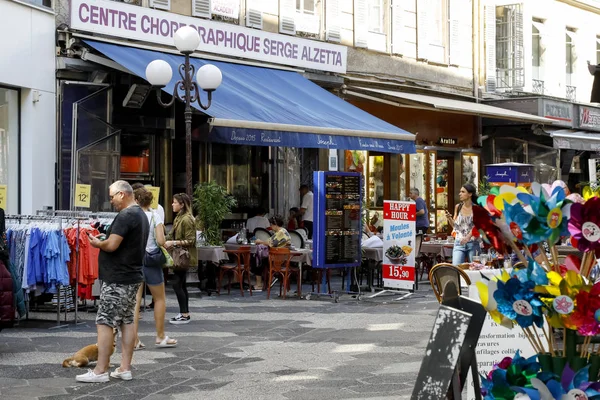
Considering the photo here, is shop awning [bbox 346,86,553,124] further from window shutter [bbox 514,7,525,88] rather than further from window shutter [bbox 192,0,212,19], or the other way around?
window shutter [bbox 514,7,525,88]

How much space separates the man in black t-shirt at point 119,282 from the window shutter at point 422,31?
60.0 ft

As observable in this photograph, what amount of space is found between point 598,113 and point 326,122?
1573 centimetres

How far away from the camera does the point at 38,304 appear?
48.1 ft

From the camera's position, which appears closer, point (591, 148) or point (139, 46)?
point (139, 46)

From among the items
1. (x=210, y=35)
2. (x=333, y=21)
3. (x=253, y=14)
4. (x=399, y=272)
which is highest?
(x=333, y=21)

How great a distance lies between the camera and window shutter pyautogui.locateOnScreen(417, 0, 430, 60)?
2670cm

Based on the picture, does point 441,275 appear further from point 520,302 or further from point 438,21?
point 438,21

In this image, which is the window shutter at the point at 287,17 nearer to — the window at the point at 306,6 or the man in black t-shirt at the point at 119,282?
the window at the point at 306,6

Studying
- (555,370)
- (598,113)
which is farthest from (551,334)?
(598,113)

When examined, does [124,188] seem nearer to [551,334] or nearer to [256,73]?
[551,334]

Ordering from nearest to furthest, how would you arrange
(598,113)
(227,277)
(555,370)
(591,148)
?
(555,370), (227,277), (591,148), (598,113)

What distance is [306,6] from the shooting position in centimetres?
2338

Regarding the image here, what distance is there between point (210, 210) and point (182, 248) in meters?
4.40

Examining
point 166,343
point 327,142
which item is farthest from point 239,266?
point 166,343
